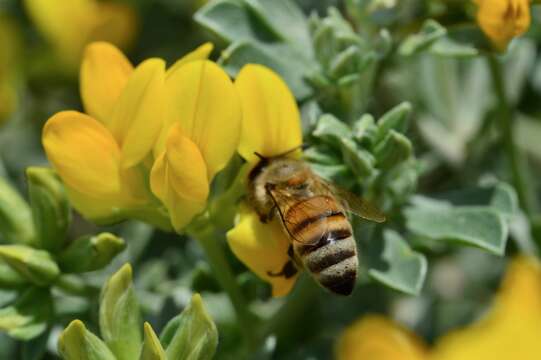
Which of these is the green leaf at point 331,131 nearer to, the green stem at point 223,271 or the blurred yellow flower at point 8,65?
the green stem at point 223,271

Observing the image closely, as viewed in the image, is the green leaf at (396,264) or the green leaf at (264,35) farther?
the green leaf at (264,35)

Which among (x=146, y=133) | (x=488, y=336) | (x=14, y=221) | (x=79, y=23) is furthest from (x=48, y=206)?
(x=79, y=23)

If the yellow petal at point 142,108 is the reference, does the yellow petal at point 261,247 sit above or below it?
below

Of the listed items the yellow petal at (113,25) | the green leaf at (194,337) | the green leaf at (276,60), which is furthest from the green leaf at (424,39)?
the yellow petal at (113,25)

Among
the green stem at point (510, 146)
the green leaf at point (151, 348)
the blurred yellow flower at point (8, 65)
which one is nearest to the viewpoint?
the green leaf at point (151, 348)

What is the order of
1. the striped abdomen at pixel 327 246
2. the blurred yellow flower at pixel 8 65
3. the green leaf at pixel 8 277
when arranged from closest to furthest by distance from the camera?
the striped abdomen at pixel 327 246, the green leaf at pixel 8 277, the blurred yellow flower at pixel 8 65

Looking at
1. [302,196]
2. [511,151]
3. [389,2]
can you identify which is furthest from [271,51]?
[511,151]

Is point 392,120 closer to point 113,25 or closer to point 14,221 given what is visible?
point 14,221

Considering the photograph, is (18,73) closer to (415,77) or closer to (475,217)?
(415,77)
